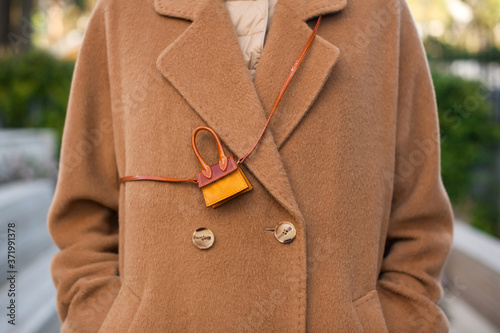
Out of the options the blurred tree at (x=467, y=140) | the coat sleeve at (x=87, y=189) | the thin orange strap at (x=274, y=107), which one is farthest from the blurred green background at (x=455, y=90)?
the thin orange strap at (x=274, y=107)

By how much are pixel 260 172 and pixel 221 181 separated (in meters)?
0.11

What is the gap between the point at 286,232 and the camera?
127 cm

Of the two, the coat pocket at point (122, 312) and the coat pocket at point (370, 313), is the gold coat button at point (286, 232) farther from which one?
the coat pocket at point (122, 312)

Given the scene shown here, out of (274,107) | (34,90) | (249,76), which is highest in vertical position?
(34,90)

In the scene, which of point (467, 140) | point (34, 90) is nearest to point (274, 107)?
point (467, 140)

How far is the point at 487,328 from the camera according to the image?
11.9 feet

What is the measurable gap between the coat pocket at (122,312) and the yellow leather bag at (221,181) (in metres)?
0.35

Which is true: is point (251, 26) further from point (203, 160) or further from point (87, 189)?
point (87, 189)

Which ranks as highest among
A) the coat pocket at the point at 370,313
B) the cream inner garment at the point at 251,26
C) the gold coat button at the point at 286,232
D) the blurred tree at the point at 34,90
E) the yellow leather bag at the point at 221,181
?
the blurred tree at the point at 34,90

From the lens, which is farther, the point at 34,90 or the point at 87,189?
the point at 34,90

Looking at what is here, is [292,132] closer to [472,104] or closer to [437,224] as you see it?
[437,224]

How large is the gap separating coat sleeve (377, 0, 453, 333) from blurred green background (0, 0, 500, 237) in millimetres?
4472

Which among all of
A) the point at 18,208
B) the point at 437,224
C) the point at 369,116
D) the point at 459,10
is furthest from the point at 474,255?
the point at 459,10

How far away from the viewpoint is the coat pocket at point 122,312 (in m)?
1.30
